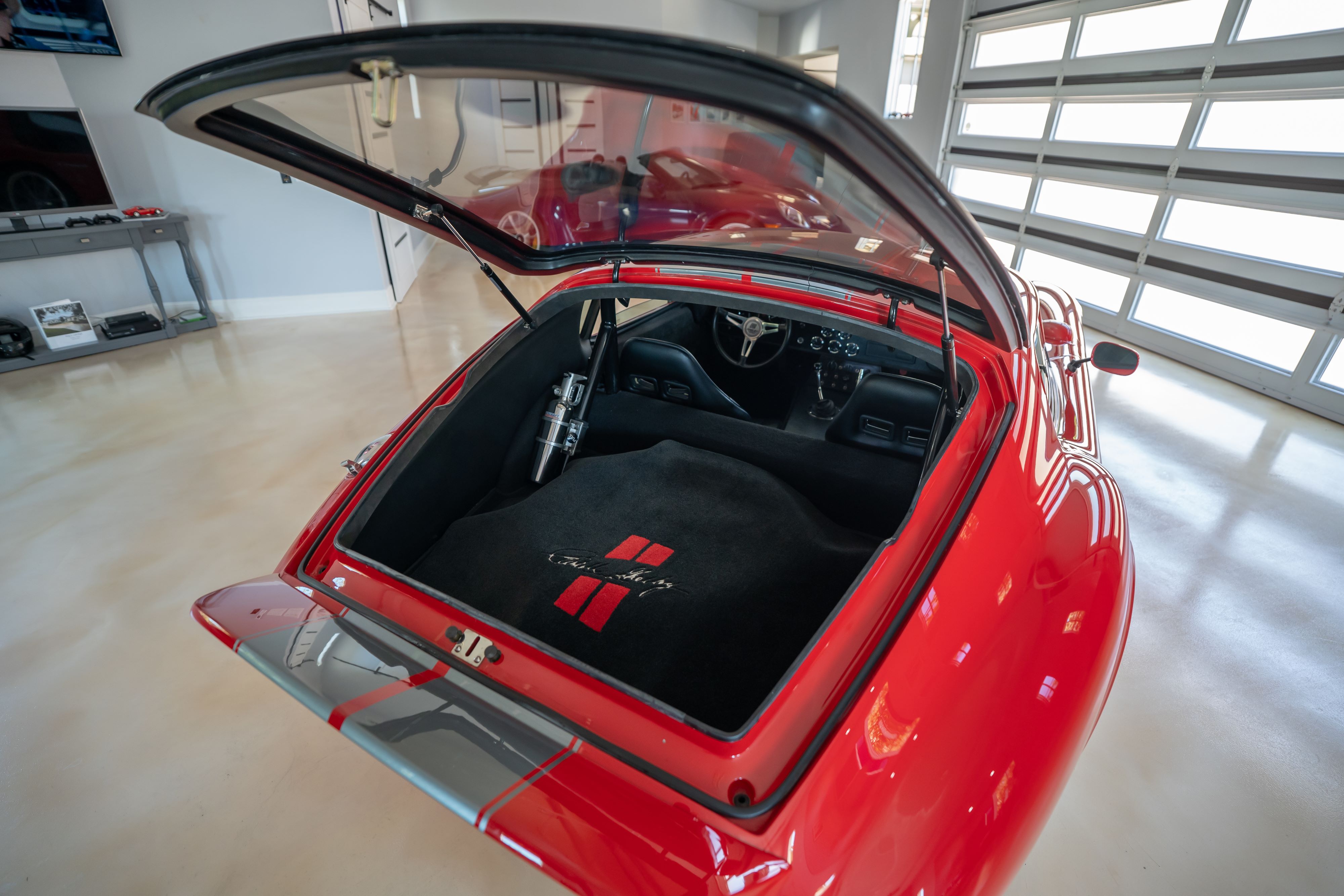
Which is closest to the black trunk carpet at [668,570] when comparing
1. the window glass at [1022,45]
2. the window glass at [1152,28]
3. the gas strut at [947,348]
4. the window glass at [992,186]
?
the gas strut at [947,348]

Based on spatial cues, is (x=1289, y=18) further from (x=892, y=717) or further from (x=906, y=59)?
(x=892, y=717)

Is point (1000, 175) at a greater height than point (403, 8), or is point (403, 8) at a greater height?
point (403, 8)

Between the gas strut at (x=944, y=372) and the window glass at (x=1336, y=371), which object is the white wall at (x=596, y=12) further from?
the gas strut at (x=944, y=372)

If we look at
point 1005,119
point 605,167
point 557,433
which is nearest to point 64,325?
point 557,433

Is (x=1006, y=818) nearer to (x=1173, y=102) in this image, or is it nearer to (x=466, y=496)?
(x=466, y=496)

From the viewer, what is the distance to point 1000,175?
5855 millimetres

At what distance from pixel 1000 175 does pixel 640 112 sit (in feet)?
20.7

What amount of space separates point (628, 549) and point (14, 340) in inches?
201

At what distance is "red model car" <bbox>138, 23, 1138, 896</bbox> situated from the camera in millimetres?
668

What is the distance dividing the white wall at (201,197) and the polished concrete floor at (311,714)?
1837 millimetres

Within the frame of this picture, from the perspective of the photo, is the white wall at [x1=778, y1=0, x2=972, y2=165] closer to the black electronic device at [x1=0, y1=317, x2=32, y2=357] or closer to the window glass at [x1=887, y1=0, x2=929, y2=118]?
the window glass at [x1=887, y1=0, x2=929, y2=118]

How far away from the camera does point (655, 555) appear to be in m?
1.34

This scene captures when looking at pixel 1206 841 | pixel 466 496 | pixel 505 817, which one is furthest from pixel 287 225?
pixel 1206 841
